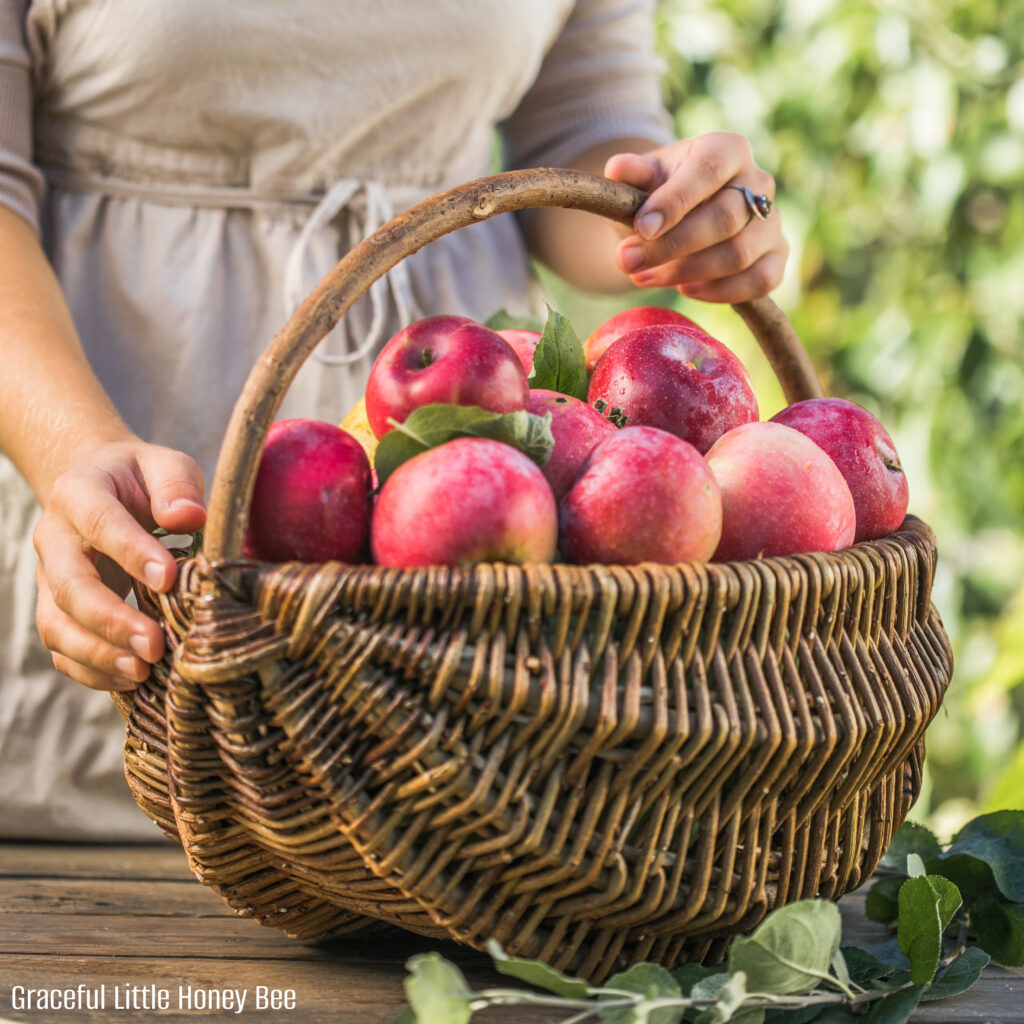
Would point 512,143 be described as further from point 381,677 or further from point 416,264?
point 381,677

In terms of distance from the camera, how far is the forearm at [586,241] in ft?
3.80

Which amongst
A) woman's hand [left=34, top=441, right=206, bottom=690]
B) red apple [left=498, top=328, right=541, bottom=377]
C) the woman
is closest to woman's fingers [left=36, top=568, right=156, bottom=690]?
woman's hand [left=34, top=441, right=206, bottom=690]

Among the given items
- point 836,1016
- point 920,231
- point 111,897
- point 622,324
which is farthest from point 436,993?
point 920,231

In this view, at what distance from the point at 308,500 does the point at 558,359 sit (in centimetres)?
25

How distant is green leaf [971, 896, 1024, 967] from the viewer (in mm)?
684

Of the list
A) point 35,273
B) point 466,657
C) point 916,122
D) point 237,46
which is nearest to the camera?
point 466,657

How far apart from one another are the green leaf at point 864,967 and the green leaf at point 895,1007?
1.1 inches

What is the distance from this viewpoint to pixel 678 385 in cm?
75

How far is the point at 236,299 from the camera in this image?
3.43 feet

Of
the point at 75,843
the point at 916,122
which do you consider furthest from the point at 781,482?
the point at 916,122

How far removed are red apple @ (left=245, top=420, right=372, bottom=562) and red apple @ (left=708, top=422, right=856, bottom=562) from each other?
23 centimetres

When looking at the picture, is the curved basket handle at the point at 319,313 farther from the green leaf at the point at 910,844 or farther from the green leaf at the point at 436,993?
the green leaf at the point at 910,844

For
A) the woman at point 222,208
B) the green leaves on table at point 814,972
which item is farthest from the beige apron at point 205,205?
the green leaves on table at point 814,972

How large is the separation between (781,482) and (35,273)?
0.59 m
